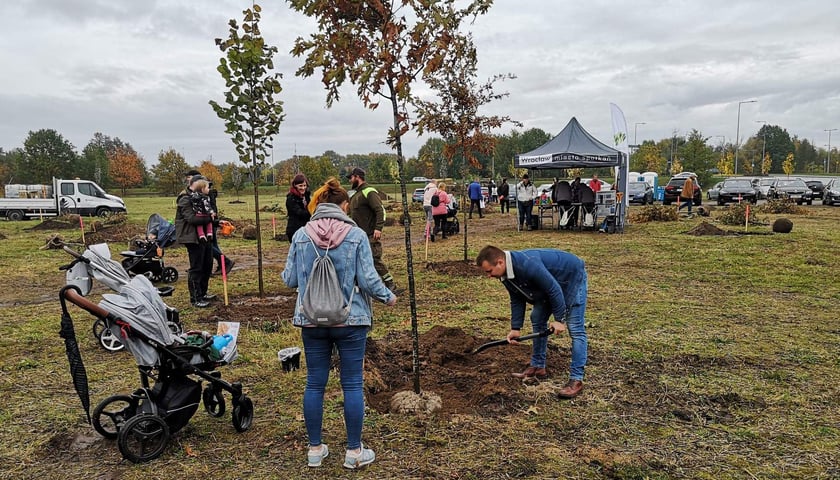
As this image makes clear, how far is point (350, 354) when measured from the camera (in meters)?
3.26

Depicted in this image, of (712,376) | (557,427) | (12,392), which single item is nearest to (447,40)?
(557,427)

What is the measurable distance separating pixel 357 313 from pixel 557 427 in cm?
190

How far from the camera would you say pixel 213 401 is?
165 inches

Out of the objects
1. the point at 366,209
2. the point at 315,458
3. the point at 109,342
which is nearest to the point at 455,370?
the point at 315,458

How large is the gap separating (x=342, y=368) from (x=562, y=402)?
2.10 m

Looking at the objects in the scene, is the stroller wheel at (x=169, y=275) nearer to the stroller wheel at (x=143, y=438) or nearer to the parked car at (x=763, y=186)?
the stroller wheel at (x=143, y=438)

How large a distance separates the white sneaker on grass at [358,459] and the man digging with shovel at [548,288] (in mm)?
1564

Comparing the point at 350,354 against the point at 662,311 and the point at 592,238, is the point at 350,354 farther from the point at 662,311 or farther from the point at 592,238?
the point at 592,238

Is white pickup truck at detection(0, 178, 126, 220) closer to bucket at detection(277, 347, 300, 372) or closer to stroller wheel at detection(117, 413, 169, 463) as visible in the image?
bucket at detection(277, 347, 300, 372)

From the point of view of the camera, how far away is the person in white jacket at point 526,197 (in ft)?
59.2

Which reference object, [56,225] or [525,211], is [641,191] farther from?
[56,225]

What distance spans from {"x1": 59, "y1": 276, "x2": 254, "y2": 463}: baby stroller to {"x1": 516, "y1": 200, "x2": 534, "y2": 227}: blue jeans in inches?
601

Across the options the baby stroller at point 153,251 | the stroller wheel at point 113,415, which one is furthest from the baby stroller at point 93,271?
the baby stroller at point 153,251

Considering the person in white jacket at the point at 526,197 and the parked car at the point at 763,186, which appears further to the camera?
the parked car at the point at 763,186
